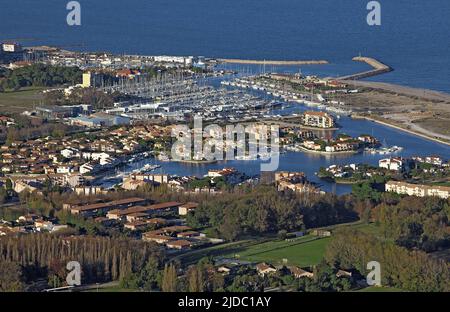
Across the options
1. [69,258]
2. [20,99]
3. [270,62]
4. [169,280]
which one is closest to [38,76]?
[20,99]

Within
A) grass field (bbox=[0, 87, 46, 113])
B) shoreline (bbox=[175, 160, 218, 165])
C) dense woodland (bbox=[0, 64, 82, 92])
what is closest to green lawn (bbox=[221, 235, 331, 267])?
shoreline (bbox=[175, 160, 218, 165])

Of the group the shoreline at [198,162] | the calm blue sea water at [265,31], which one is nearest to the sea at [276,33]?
the calm blue sea water at [265,31]

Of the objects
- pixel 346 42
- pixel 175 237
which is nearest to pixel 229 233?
pixel 175 237

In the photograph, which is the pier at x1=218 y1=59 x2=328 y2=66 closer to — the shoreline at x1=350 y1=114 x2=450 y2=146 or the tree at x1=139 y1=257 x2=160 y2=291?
the shoreline at x1=350 y1=114 x2=450 y2=146
